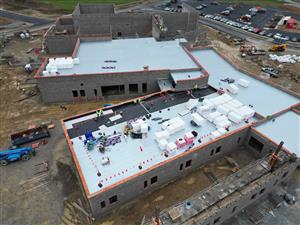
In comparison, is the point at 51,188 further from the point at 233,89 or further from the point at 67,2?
the point at 67,2

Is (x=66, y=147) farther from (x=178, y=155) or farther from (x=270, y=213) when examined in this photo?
(x=270, y=213)

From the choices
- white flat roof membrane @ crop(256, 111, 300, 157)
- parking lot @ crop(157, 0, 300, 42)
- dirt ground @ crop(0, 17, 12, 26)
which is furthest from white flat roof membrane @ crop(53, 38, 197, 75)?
dirt ground @ crop(0, 17, 12, 26)

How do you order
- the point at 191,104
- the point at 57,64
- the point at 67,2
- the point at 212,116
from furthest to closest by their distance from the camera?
the point at 67,2, the point at 57,64, the point at 191,104, the point at 212,116

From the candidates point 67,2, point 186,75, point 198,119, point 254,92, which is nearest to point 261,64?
point 254,92

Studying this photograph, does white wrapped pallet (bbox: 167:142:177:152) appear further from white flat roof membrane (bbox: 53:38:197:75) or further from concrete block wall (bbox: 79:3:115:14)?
concrete block wall (bbox: 79:3:115:14)

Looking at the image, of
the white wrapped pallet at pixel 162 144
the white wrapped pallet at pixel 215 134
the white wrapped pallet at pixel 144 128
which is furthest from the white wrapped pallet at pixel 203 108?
the white wrapped pallet at pixel 144 128

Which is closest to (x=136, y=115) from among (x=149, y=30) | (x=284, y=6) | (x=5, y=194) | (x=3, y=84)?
(x=5, y=194)

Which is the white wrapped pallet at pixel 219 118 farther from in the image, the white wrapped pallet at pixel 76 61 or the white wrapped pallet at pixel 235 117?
the white wrapped pallet at pixel 76 61
